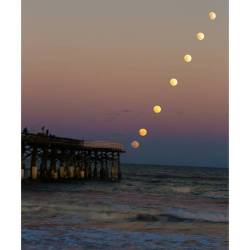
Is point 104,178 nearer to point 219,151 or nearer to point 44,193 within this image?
point 44,193

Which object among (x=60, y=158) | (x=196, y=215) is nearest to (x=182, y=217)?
(x=196, y=215)

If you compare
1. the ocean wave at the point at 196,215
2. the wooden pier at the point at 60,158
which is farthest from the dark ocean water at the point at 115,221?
the wooden pier at the point at 60,158

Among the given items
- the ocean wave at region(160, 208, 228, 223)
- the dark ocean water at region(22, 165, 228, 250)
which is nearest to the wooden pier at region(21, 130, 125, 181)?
the dark ocean water at region(22, 165, 228, 250)

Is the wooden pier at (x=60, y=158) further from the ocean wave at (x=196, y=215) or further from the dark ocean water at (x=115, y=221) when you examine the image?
the ocean wave at (x=196, y=215)

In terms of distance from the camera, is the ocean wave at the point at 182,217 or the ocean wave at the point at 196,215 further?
the ocean wave at the point at 196,215

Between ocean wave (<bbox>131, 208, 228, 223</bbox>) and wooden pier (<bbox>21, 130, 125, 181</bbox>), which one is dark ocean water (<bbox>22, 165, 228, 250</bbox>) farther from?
wooden pier (<bbox>21, 130, 125, 181</bbox>)

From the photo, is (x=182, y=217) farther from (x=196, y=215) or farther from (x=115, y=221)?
(x=115, y=221)
